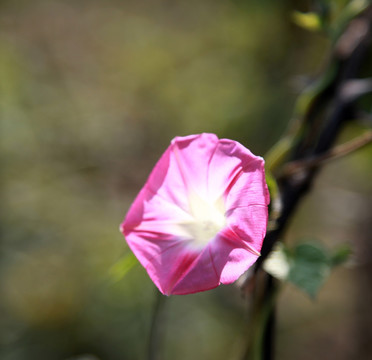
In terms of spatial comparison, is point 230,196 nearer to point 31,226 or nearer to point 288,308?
point 31,226

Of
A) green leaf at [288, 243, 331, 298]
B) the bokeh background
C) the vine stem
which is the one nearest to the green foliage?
green leaf at [288, 243, 331, 298]

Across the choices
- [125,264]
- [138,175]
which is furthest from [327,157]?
[138,175]

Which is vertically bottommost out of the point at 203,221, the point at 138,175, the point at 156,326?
the point at 138,175

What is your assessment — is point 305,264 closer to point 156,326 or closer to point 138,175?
point 156,326

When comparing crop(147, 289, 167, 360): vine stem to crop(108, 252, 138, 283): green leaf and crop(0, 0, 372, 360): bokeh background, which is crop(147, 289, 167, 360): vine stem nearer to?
crop(108, 252, 138, 283): green leaf

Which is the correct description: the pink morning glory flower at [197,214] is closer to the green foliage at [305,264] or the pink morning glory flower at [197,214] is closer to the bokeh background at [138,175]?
the green foliage at [305,264]

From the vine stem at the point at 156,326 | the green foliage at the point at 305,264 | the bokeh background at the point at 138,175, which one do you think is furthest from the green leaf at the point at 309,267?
the bokeh background at the point at 138,175
